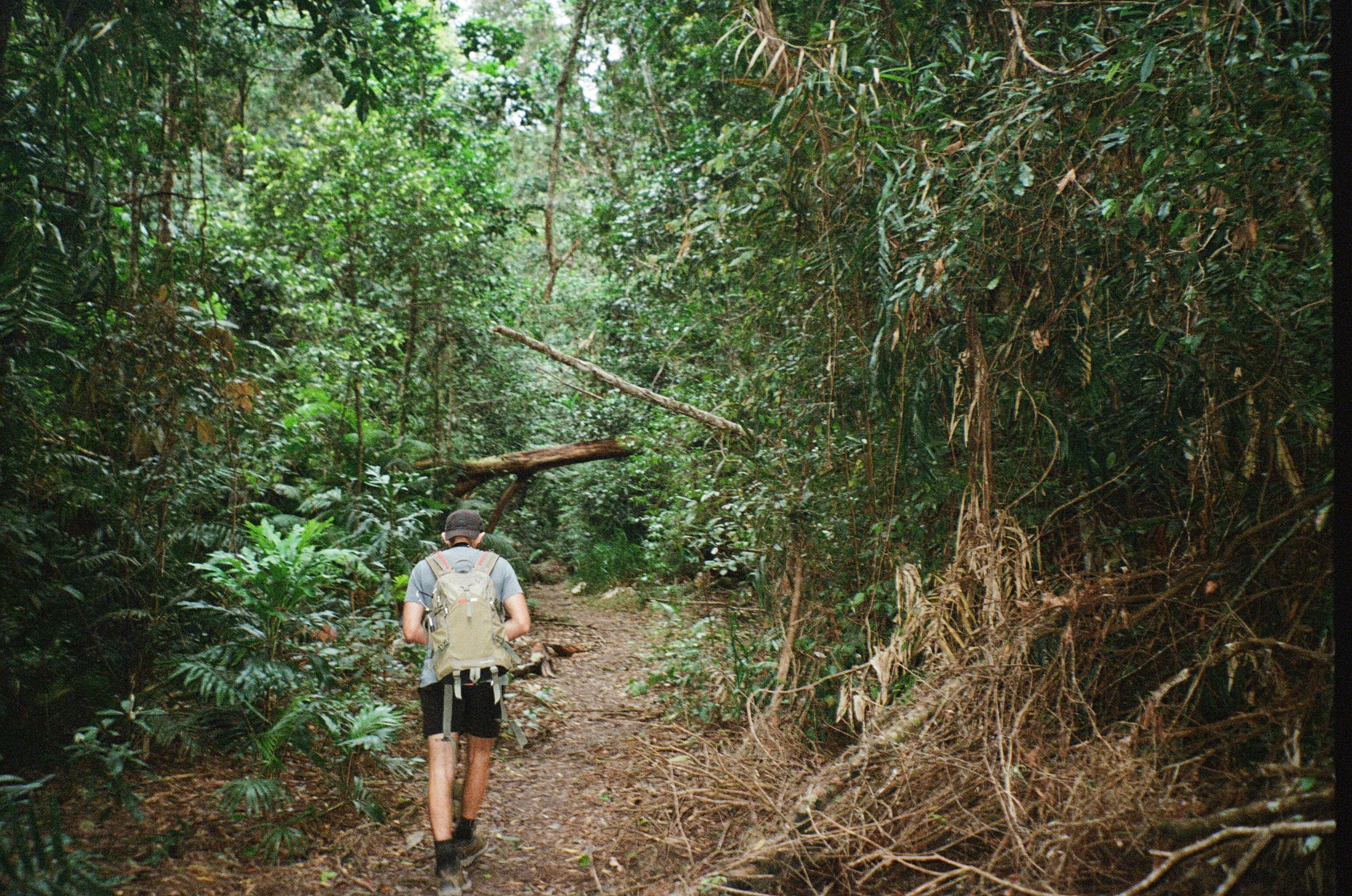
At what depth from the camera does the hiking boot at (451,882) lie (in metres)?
3.75

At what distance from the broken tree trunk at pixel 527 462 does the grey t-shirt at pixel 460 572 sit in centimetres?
640

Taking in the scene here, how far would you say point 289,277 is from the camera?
812 centimetres

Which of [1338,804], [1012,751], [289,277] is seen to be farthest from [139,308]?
[1338,804]

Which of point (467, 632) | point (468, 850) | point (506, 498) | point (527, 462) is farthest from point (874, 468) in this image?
point (506, 498)

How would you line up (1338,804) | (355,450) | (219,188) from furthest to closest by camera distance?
1. (219,188)
2. (355,450)
3. (1338,804)

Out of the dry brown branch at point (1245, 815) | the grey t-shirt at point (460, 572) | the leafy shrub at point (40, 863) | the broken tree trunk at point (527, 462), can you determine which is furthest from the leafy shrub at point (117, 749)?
the broken tree trunk at point (527, 462)

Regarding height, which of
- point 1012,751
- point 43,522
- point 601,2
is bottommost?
point 1012,751

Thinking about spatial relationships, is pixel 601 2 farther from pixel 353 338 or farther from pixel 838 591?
pixel 838 591

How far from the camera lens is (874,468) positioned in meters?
4.79

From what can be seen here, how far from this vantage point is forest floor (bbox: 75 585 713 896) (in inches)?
150

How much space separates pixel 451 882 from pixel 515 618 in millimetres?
1251

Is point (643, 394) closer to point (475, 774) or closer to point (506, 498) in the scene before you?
point (506, 498)

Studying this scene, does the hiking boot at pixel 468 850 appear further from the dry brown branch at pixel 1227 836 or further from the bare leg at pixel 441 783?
the dry brown branch at pixel 1227 836

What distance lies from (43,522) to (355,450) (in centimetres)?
464
